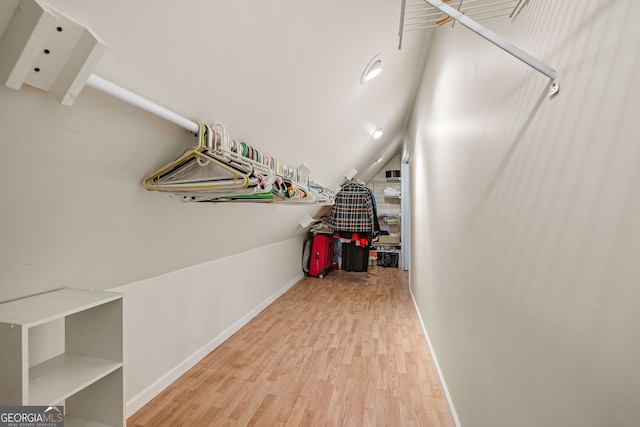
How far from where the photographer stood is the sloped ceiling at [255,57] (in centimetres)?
84

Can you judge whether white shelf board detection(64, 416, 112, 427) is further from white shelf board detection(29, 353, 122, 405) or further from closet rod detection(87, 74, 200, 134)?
closet rod detection(87, 74, 200, 134)

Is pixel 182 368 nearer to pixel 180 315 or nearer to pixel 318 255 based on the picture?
pixel 180 315

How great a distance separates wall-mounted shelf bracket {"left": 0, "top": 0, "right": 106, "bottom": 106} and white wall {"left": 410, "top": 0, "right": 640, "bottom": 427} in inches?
43.1

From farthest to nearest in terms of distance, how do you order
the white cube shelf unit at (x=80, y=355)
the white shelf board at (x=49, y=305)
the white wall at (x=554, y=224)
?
the white cube shelf unit at (x=80, y=355) → the white shelf board at (x=49, y=305) → the white wall at (x=554, y=224)

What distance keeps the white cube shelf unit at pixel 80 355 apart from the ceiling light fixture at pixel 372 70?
201cm

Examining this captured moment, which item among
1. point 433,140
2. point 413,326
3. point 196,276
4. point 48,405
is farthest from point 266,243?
point 48,405

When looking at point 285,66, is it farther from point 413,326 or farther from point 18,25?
point 413,326

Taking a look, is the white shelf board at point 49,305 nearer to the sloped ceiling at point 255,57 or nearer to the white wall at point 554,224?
the sloped ceiling at point 255,57

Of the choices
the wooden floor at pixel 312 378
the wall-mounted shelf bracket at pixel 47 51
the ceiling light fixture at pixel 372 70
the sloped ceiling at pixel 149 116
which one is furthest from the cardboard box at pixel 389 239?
the wall-mounted shelf bracket at pixel 47 51

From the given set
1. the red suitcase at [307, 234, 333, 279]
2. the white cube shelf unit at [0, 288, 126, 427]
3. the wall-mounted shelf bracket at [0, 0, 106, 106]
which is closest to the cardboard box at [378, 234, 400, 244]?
the red suitcase at [307, 234, 333, 279]

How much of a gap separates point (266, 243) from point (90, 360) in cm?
236

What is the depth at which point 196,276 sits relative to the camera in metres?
2.27

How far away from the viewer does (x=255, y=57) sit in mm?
1249

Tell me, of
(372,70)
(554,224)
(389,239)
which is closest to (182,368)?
(554,224)
